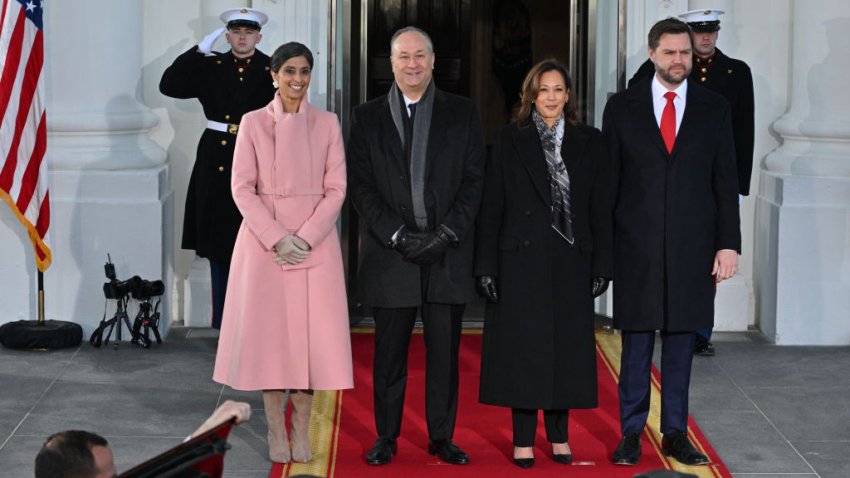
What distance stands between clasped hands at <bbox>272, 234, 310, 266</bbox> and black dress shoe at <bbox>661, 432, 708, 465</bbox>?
1.68 metres

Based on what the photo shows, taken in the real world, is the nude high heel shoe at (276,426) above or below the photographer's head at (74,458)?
below

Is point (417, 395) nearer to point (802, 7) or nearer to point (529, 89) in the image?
point (529, 89)

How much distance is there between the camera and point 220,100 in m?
8.51

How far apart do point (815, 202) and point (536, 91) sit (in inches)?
131

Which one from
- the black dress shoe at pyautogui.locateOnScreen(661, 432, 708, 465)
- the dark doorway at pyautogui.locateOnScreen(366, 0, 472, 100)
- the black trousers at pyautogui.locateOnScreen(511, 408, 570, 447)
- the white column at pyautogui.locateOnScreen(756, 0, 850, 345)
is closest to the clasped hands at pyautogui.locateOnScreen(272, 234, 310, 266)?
the black trousers at pyautogui.locateOnScreen(511, 408, 570, 447)

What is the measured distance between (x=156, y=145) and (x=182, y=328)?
3.53 feet

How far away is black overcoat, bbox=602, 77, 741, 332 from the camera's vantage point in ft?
21.3

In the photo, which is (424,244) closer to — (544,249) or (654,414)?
(544,249)

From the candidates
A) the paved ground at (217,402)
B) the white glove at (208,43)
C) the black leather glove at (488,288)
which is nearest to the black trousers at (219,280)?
the paved ground at (217,402)

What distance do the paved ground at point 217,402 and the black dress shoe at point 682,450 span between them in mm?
156

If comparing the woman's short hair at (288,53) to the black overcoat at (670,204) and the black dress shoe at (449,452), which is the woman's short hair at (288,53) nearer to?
the black overcoat at (670,204)

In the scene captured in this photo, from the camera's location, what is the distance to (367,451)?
677 centimetres

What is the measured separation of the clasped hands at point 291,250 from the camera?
641 cm

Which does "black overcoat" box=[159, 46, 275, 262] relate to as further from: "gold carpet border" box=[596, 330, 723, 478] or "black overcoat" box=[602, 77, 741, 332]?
"black overcoat" box=[602, 77, 741, 332]
